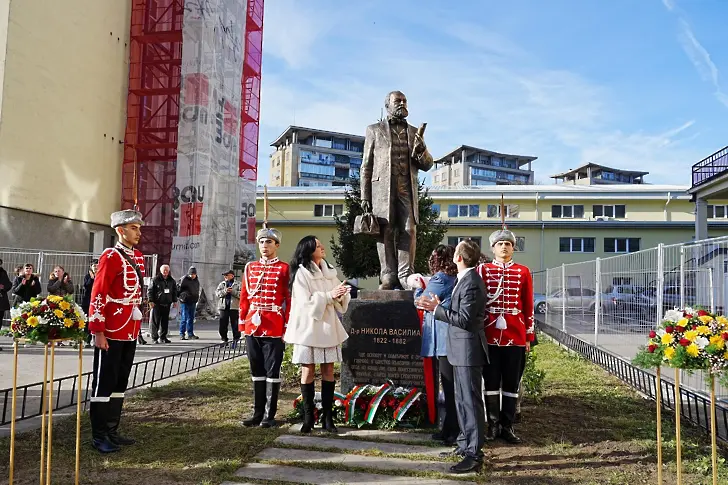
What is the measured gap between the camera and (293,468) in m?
4.33

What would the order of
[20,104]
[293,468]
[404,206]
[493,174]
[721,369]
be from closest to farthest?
[721,369]
[293,468]
[404,206]
[20,104]
[493,174]

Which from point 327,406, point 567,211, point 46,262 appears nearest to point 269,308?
point 327,406

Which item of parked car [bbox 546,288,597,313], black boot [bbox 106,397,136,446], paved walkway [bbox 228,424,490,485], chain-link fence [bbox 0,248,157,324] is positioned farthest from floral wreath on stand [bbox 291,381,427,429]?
chain-link fence [bbox 0,248,157,324]

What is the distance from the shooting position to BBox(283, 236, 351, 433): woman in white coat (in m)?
5.18

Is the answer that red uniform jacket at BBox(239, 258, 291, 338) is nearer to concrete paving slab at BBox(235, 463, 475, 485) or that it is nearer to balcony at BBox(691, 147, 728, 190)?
concrete paving slab at BBox(235, 463, 475, 485)

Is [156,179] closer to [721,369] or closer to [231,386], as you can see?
[231,386]

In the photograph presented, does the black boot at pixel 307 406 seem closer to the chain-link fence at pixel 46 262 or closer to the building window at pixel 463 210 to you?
the chain-link fence at pixel 46 262

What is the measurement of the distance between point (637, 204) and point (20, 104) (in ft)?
103

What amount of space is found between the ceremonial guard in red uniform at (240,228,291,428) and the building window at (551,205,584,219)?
31831mm

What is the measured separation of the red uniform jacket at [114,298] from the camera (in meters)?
4.82

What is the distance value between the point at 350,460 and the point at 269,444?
2.62 feet

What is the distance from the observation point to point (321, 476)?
13.7 feet

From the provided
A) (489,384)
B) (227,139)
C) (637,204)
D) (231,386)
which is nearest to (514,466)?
(489,384)

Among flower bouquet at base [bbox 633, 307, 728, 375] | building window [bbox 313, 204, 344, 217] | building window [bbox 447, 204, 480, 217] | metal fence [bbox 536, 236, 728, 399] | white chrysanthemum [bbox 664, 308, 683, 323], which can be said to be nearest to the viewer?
flower bouquet at base [bbox 633, 307, 728, 375]
